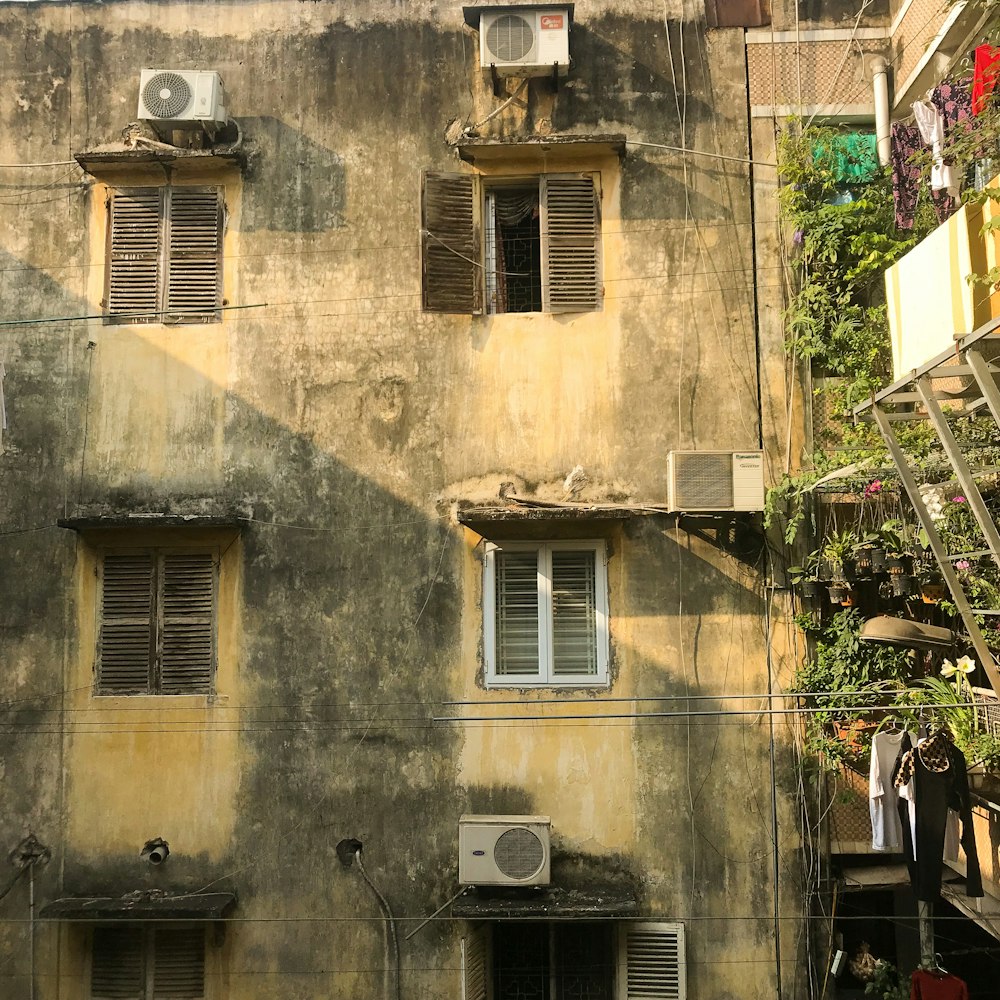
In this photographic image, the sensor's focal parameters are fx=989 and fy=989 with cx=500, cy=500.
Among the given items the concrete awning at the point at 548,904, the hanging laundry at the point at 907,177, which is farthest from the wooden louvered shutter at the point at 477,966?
the hanging laundry at the point at 907,177

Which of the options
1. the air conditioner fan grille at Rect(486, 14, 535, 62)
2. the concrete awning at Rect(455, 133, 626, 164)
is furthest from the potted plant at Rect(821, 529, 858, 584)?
the air conditioner fan grille at Rect(486, 14, 535, 62)

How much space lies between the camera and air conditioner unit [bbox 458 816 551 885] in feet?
26.4

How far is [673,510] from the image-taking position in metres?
8.37

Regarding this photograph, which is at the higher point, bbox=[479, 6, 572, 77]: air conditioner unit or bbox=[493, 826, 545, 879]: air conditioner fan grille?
bbox=[479, 6, 572, 77]: air conditioner unit

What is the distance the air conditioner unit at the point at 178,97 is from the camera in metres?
8.80

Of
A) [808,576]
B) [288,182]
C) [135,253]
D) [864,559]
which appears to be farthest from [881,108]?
[135,253]

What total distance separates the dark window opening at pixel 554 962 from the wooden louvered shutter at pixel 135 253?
6433 millimetres

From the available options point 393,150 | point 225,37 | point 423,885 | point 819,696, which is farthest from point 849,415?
point 225,37

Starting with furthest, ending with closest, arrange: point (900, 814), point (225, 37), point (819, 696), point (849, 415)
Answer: point (225, 37) < point (849, 415) < point (819, 696) < point (900, 814)

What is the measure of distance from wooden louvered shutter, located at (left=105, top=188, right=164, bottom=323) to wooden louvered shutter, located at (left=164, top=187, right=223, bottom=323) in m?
0.13

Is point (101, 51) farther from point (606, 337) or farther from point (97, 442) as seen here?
point (606, 337)

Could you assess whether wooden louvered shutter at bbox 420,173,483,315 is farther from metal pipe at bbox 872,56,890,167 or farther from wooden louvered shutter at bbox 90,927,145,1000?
wooden louvered shutter at bbox 90,927,145,1000

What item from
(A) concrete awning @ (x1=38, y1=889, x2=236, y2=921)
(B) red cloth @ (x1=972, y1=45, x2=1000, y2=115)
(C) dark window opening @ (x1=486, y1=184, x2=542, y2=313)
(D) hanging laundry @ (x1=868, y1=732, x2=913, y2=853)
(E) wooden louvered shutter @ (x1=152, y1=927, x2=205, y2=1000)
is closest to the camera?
(B) red cloth @ (x1=972, y1=45, x2=1000, y2=115)

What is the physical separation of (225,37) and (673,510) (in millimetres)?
5999
